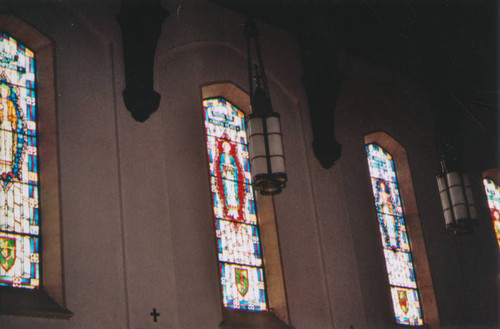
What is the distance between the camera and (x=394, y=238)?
41.5 ft

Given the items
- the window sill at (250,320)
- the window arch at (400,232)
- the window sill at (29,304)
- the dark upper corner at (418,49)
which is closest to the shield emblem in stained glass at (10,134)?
the window sill at (29,304)

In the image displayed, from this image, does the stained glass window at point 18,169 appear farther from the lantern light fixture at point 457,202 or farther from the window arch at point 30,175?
the lantern light fixture at point 457,202

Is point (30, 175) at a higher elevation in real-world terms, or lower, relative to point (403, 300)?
higher

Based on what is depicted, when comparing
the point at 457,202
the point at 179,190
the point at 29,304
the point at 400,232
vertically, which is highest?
the point at 179,190

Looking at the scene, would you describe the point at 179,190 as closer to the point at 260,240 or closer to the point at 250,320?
the point at 260,240

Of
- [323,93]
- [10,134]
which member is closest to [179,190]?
[10,134]

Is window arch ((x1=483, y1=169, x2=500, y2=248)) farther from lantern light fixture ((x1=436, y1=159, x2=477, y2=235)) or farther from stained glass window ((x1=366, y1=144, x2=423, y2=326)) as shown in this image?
lantern light fixture ((x1=436, y1=159, x2=477, y2=235))

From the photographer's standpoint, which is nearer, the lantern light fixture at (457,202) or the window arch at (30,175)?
the window arch at (30,175)

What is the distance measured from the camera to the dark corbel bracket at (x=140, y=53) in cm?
985

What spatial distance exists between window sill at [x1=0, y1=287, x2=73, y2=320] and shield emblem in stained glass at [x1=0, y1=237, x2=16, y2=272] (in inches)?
10.2

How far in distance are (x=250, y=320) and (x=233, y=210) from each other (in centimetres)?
148

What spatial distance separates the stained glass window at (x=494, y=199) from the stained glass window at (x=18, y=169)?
835 centimetres

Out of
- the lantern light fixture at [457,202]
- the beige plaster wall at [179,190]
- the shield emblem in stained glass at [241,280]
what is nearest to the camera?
the beige plaster wall at [179,190]

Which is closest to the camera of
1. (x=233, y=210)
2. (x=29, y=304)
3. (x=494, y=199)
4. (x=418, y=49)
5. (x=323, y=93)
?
(x=29, y=304)
